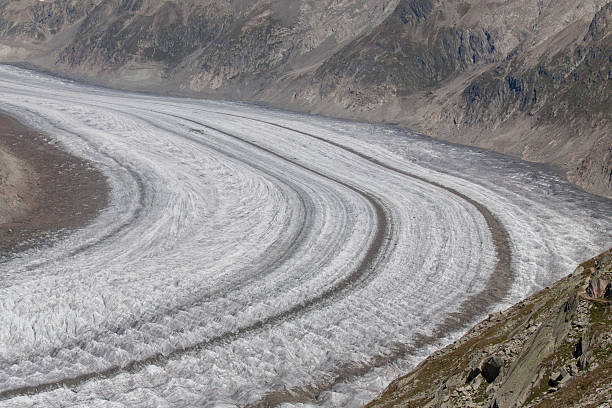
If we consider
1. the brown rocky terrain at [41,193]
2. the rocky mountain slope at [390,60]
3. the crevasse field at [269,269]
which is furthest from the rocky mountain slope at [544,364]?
the rocky mountain slope at [390,60]

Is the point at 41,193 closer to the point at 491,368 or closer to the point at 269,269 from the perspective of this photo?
the point at 269,269

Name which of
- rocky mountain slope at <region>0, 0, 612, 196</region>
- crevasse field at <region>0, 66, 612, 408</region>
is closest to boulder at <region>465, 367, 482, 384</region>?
crevasse field at <region>0, 66, 612, 408</region>

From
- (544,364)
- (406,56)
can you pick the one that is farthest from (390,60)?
(544,364)

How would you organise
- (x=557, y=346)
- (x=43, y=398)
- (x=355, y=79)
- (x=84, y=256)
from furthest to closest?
1. (x=355, y=79)
2. (x=84, y=256)
3. (x=43, y=398)
4. (x=557, y=346)

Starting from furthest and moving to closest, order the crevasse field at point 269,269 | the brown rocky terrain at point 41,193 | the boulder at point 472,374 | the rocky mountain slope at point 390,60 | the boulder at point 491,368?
1. the rocky mountain slope at point 390,60
2. the brown rocky terrain at point 41,193
3. the crevasse field at point 269,269
4. the boulder at point 472,374
5. the boulder at point 491,368

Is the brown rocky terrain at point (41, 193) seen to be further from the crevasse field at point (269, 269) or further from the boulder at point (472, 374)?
the boulder at point (472, 374)

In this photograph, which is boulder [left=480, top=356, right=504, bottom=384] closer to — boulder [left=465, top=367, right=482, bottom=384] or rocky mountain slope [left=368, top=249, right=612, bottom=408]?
rocky mountain slope [left=368, top=249, right=612, bottom=408]

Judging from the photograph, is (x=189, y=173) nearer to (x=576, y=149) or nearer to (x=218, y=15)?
(x=576, y=149)

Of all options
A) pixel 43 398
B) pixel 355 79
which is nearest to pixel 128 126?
pixel 355 79
